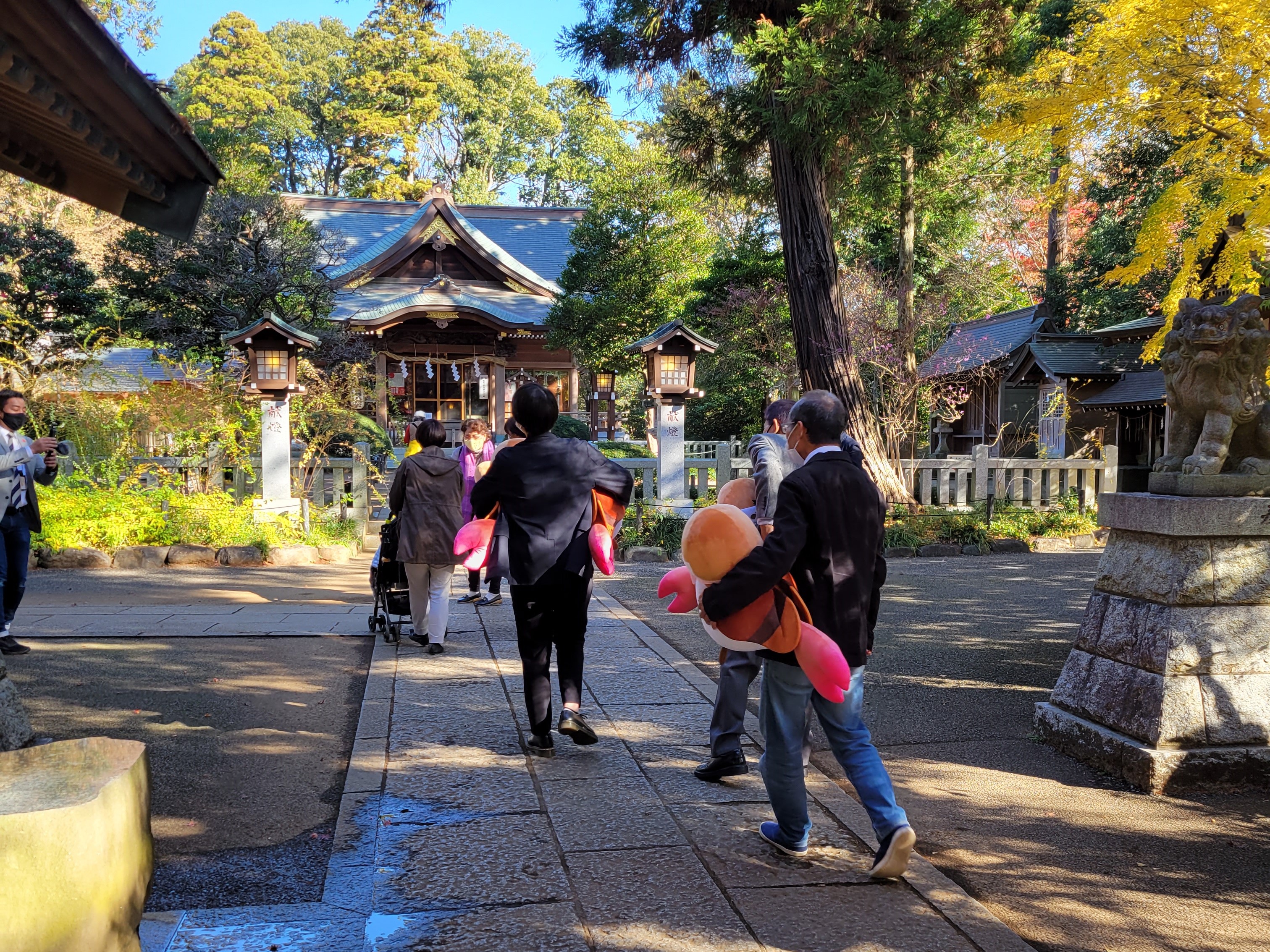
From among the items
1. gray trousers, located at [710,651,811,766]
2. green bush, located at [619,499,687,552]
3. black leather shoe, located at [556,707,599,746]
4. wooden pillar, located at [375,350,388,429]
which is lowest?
black leather shoe, located at [556,707,599,746]

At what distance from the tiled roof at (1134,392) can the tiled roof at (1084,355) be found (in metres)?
0.24

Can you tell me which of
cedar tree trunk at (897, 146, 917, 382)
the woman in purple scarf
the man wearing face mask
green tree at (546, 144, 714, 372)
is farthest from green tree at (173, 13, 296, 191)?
the man wearing face mask

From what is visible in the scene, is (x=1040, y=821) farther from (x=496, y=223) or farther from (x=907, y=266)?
(x=496, y=223)

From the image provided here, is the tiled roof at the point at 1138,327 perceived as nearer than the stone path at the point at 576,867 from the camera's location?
No

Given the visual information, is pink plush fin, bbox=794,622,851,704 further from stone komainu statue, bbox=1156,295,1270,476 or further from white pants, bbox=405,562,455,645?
white pants, bbox=405,562,455,645

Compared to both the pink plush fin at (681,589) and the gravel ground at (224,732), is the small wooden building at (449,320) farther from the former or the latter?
the pink plush fin at (681,589)

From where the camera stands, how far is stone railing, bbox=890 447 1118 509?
12766 millimetres

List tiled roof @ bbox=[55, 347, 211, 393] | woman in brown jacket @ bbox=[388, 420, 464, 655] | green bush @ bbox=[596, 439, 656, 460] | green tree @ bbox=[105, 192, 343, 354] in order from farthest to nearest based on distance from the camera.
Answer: green bush @ bbox=[596, 439, 656, 460]
green tree @ bbox=[105, 192, 343, 354]
tiled roof @ bbox=[55, 347, 211, 393]
woman in brown jacket @ bbox=[388, 420, 464, 655]

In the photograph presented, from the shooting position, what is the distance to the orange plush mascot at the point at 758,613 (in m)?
3.00

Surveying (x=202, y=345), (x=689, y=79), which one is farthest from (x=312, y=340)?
(x=202, y=345)

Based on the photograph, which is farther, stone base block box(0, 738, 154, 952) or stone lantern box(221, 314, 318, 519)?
stone lantern box(221, 314, 318, 519)

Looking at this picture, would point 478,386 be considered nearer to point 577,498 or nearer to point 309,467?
point 309,467

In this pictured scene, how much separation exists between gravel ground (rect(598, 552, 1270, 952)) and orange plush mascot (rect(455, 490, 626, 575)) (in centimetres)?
143

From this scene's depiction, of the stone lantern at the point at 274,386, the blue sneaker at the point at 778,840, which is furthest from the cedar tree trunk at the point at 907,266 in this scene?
the blue sneaker at the point at 778,840
